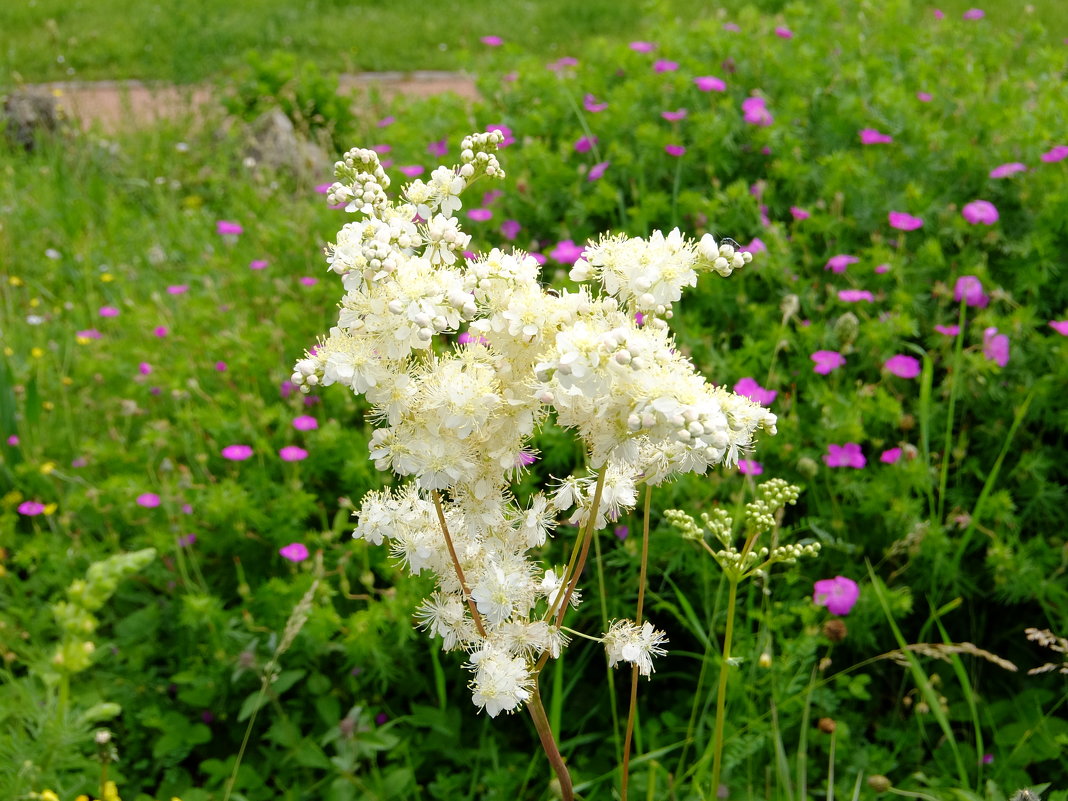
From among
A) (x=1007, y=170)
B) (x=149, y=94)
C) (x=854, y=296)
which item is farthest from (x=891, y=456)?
(x=149, y=94)

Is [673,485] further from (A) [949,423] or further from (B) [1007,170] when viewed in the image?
(B) [1007,170]

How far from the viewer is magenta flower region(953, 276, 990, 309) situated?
2832 millimetres

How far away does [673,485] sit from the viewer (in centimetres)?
240

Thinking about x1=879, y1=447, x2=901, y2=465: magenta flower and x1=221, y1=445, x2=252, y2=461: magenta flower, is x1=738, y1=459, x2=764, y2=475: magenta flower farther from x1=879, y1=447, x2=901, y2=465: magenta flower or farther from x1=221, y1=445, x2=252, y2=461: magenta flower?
x1=221, y1=445, x2=252, y2=461: magenta flower

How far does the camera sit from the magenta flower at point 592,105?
3.76m

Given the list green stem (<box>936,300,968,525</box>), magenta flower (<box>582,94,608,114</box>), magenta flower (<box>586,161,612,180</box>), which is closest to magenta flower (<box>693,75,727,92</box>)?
magenta flower (<box>582,94,608,114</box>)

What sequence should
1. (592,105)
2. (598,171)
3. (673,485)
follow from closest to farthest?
1. (673,485)
2. (598,171)
3. (592,105)

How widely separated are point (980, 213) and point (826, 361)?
2.84 ft

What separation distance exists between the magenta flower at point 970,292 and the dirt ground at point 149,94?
3624 mm

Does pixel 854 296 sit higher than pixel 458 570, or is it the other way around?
pixel 458 570

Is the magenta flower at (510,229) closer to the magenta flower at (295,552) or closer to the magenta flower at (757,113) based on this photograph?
the magenta flower at (757,113)

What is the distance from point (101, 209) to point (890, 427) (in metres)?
4.32

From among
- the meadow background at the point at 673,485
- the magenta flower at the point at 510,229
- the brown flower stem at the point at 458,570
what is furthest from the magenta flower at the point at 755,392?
the brown flower stem at the point at 458,570

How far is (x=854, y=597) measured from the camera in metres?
2.20
